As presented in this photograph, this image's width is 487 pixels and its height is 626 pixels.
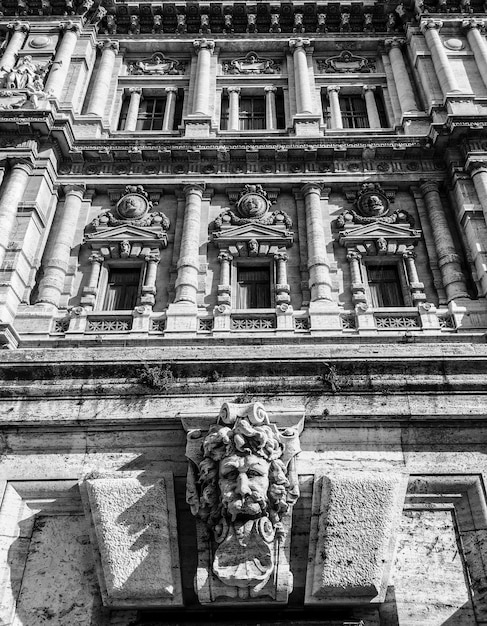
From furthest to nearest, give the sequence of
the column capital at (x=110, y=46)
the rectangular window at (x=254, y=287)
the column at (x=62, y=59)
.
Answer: the column capital at (x=110, y=46) → the column at (x=62, y=59) → the rectangular window at (x=254, y=287)

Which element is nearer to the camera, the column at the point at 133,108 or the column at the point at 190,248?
the column at the point at 190,248

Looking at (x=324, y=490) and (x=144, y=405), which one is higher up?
(x=144, y=405)

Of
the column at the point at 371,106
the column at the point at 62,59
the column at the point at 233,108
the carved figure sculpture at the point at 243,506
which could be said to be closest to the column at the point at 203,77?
the column at the point at 233,108

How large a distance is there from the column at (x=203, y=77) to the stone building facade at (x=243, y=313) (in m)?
0.14

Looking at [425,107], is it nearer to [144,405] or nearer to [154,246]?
[154,246]

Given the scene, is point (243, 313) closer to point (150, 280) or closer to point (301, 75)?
point (150, 280)

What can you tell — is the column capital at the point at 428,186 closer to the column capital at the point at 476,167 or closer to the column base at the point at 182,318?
the column capital at the point at 476,167

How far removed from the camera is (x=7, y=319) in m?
12.8

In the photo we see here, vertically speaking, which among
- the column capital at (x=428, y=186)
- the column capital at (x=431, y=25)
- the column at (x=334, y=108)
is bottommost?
the column capital at (x=428, y=186)

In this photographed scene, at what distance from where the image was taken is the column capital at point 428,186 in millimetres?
15470

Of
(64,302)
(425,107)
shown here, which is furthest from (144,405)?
(425,107)

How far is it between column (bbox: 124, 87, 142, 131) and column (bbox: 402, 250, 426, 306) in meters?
8.73

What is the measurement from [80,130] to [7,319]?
6717mm

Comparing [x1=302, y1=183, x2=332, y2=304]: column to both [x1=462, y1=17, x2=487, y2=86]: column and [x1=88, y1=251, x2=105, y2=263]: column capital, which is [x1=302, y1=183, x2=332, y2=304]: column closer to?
[x1=88, y1=251, x2=105, y2=263]: column capital
